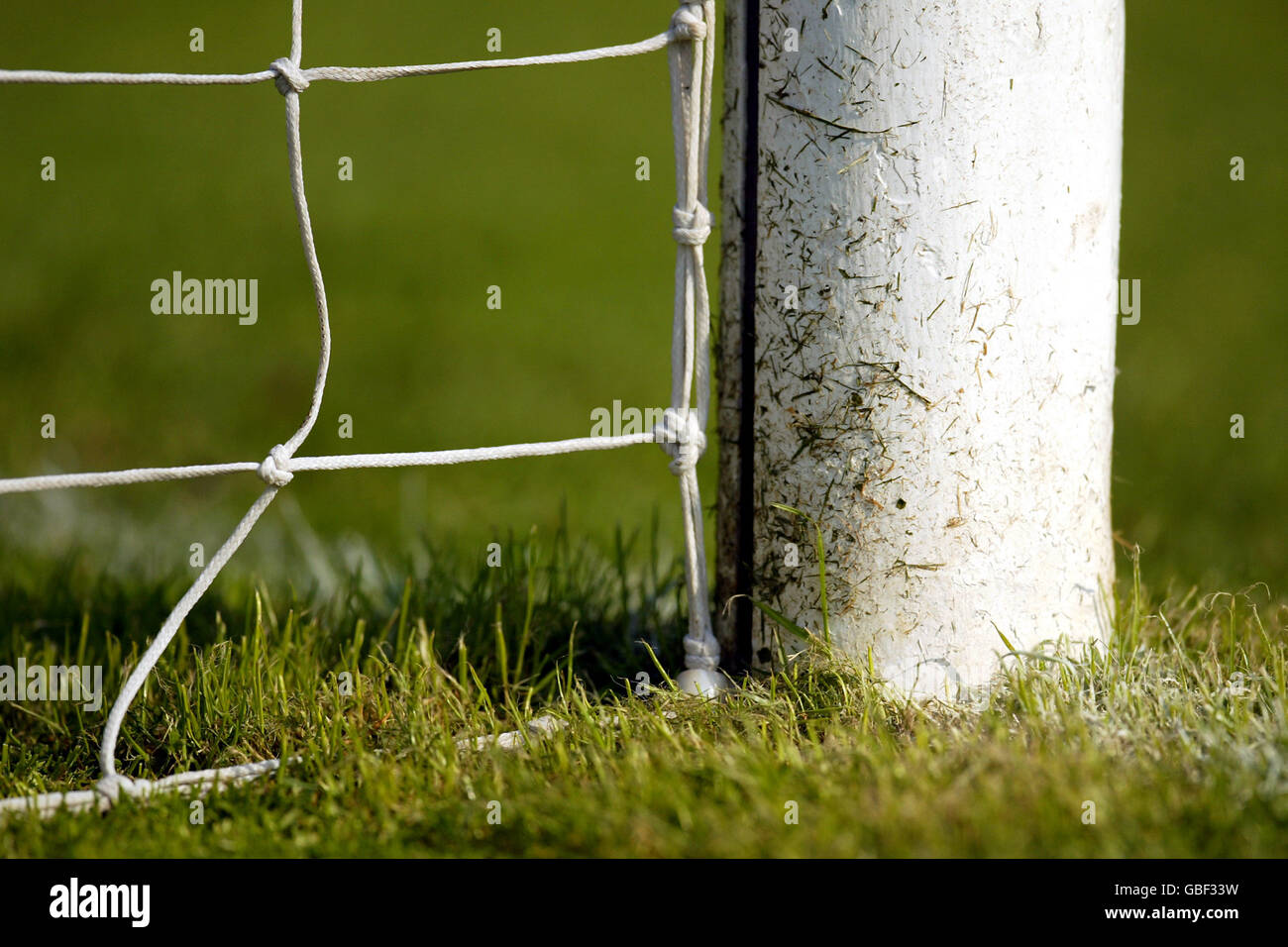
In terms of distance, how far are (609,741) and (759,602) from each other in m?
0.39

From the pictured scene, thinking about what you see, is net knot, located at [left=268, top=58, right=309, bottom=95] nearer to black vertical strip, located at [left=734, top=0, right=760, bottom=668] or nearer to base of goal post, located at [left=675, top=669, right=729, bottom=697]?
black vertical strip, located at [left=734, top=0, right=760, bottom=668]

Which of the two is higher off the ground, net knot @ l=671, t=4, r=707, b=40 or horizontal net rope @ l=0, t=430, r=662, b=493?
net knot @ l=671, t=4, r=707, b=40

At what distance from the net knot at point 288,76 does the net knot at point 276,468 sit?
0.61m

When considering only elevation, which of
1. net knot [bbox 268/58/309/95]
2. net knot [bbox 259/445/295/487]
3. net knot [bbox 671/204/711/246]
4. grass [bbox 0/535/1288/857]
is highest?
net knot [bbox 268/58/309/95]

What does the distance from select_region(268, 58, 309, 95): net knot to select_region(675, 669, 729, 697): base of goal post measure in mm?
1204

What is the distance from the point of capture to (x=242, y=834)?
1648mm

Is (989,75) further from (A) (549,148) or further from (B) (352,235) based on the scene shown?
(A) (549,148)

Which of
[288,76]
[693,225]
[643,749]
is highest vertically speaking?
[288,76]

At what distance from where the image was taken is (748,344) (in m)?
2.03

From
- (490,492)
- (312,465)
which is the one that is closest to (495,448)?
(312,465)

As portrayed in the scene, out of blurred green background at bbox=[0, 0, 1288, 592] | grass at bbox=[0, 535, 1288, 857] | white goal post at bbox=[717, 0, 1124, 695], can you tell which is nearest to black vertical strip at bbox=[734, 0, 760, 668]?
white goal post at bbox=[717, 0, 1124, 695]

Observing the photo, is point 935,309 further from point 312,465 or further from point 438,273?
point 438,273

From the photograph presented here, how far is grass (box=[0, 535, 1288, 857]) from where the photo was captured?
1.42 metres

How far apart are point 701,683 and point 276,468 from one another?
0.82 meters
